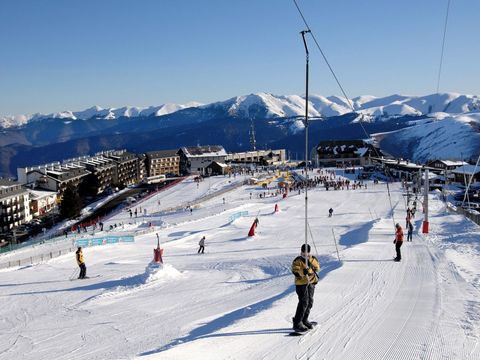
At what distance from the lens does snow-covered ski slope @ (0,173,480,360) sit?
6711 mm

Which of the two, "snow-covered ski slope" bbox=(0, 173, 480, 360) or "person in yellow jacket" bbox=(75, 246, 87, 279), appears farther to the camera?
"person in yellow jacket" bbox=(75, 246, 87, 279)

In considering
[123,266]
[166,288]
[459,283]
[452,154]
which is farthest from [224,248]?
[452,154]

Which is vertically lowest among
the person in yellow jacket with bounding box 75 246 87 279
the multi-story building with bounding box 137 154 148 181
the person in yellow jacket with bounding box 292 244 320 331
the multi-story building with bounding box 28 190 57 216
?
the multi-story building with bounding box 28 190 57 216

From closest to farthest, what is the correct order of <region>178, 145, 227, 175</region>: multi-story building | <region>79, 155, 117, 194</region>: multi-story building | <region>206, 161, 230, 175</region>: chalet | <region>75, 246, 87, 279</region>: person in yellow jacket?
1. <region>75, 246, 87, 279</region>: person in yellow jacket
2. <region>206, 161, 230, 175</region>: chalet
3. <region>79, 155, 117, 194</region>: multi-story building
4. <region>178, 145, 227, 175</region>: multi-story building

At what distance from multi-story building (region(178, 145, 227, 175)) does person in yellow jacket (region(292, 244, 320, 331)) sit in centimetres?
10162

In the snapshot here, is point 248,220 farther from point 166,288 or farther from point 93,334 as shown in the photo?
point 93,334

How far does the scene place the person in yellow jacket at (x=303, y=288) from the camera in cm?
714

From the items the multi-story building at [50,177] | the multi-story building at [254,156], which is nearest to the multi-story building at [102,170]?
the multi-story building at [50,177]

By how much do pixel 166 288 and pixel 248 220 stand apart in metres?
17.9

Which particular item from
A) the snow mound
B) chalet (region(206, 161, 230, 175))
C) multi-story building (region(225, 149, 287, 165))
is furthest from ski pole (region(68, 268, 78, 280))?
multi-story building (region(225, 149, 287, 165))

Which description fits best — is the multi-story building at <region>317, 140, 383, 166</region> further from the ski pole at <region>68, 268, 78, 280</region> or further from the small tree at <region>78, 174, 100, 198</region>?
the ski pole at <region>68, 268, 78, 280</region>

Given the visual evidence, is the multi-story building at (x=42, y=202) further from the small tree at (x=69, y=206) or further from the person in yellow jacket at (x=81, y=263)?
the person in yellow jacket at (x=81, y=263)

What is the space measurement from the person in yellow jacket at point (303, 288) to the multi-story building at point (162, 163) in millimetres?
111914

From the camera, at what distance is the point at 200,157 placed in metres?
113
